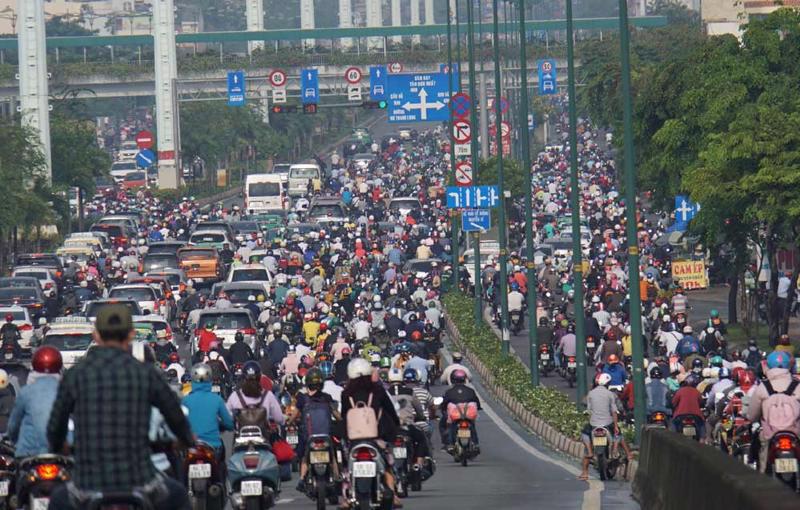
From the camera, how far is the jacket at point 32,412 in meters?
13.8

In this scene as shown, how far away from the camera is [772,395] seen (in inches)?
727

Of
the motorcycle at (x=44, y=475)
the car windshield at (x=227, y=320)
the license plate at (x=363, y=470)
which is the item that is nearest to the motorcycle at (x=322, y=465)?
the license plate at (x=363, y=470)

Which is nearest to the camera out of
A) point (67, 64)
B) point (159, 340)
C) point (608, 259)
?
point (159, 340)

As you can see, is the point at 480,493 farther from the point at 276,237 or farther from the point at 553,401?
the point at 276,237

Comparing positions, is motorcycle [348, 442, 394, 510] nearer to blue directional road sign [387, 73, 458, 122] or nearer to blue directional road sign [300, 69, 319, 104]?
blue directional road sign [387, 73, 458, 122]

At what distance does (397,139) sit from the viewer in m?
158

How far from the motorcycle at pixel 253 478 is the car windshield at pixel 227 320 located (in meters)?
25.5

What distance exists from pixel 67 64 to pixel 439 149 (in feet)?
71.2

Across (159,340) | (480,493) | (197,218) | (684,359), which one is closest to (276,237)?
(197,218)

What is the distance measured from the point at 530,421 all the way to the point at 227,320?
9.83m

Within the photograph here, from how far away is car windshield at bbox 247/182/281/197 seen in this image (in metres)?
92.7

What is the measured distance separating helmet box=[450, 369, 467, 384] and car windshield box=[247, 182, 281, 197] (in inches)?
2575

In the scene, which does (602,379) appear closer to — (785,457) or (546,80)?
(785,457)

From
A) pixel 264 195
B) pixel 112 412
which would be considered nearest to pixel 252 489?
pixel 112 412
